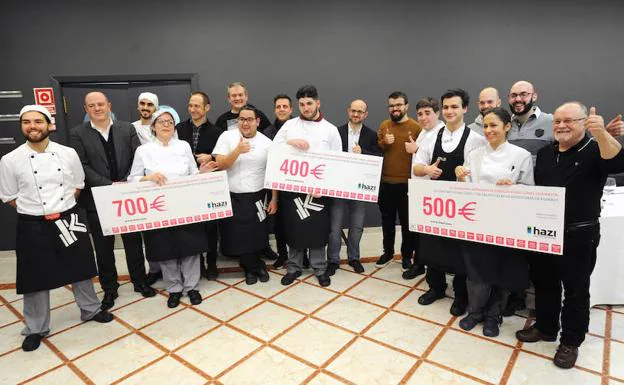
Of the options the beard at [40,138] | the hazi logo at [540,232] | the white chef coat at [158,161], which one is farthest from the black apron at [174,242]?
the hazi logo at [540,232]

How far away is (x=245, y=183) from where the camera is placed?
10.4 feet

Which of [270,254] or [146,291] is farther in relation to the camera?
[270,254]

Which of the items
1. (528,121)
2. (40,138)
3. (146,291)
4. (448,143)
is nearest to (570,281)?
(448,143)

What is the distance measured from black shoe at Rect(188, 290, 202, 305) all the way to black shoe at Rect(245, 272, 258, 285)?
1.56 feet

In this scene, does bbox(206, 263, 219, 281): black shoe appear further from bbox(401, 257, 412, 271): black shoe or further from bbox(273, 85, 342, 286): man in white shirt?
bbox(401, 257, 412, 271): black shoe

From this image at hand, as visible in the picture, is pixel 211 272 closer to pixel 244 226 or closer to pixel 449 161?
pixel 244 226

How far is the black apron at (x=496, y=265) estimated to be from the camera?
7.88ft

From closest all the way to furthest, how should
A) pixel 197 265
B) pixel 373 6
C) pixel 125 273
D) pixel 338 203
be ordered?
pixel 197 265, pixel 338 203, pixel 125 273, pixel 373 6

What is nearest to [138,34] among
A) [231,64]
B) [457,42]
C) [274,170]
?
[231,64]

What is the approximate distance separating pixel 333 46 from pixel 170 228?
10.1ft

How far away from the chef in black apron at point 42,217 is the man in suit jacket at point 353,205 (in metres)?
2.00

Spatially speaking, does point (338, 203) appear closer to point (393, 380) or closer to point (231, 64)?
point (393, 380)

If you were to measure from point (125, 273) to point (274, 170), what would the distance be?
203 centimetres

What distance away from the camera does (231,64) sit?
457 centimetres
